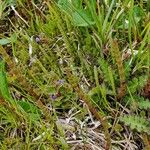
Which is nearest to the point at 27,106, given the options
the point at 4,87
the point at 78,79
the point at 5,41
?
the point at 4,87

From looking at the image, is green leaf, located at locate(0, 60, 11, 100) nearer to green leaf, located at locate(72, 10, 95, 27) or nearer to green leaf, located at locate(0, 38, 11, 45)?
green leaf, located at locate(0, 38, 11, 45)

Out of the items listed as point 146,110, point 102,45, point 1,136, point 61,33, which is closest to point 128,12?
point 102,45

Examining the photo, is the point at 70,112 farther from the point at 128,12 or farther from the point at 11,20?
the point at 11,20

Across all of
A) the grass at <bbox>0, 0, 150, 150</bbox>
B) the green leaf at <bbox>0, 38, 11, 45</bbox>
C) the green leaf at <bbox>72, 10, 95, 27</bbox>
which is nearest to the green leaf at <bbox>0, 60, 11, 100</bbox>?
the grass at <bbox>0, 0, 150, 150</bbox>

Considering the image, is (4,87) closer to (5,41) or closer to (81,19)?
(5,41)

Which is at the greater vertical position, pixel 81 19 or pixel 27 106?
pixel 81 19

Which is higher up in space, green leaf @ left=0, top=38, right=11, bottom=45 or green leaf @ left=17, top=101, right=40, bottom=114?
green leaf @ left=0, top=38, right=11, bottom=45

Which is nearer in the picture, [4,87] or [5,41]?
[4,87]

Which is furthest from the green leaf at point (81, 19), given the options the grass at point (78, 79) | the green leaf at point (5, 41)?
the green leaf at point (5, 41)

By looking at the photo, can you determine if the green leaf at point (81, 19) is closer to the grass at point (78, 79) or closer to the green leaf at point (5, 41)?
the grass at point (78, 79)
